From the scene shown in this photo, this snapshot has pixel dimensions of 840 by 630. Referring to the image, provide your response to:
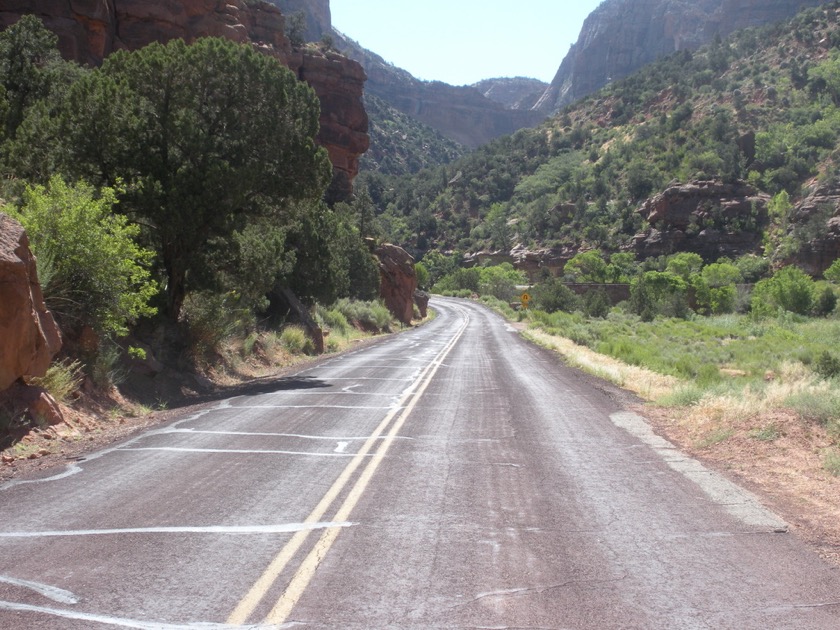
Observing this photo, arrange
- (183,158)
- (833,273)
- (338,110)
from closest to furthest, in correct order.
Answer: (183,158) → (338,110) → (833,273)

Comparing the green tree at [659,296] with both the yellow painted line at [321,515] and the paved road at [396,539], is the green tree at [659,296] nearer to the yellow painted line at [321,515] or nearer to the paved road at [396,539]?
the yellow painted line at [321,515]

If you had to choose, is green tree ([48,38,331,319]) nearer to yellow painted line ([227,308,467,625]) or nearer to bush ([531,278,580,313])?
yellow painted line ([227,308,467,625])

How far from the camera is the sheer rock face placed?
33.0 ft

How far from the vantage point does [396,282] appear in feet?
214

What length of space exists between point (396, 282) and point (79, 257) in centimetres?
5211

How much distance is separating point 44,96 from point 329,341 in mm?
15763

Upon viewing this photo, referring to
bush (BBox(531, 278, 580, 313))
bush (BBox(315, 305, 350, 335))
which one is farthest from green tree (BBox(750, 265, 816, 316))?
bush (BBox(315, 305, 350, 335))

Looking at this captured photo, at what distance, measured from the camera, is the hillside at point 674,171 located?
379 ft

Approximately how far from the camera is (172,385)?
56.5 ft

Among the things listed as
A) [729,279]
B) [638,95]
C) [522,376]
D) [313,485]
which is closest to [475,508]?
[313,485]

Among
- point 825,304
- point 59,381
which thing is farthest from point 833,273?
point 59,381

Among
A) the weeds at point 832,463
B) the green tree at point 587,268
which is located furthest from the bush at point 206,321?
the green tree at point 587,268

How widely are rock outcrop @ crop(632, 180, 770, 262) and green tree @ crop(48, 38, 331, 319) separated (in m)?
107

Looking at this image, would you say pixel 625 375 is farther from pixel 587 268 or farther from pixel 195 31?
pixel 587 268
